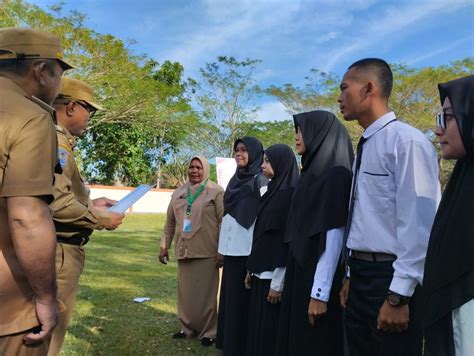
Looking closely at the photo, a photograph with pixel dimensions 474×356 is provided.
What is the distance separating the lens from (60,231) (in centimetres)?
255

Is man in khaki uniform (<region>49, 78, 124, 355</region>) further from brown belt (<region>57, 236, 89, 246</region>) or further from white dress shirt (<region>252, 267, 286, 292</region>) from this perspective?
white dress shirt (<region>252, 267, 286, 292</region>)

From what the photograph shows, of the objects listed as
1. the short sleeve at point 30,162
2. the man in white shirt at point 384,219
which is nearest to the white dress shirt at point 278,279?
the man in white shirt at point 384,219

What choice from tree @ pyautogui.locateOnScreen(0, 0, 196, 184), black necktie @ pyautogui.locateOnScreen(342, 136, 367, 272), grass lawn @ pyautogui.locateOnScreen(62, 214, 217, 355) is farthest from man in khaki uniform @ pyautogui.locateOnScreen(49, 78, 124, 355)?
tree @ pyautogui.locateOnScreen(0, 0, 196, 184)

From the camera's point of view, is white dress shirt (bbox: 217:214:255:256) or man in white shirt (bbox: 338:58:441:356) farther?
white dress shirt (bbox: 217:214:255:256)

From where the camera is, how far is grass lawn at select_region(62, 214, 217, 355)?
164 inches

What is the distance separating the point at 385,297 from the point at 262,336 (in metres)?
1.40

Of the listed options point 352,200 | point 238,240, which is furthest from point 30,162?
point 238,240

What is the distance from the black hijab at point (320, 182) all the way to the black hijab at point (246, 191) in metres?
1.33

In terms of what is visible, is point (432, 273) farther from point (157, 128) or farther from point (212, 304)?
point (157, 128)

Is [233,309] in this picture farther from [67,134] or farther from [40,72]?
[40,72]

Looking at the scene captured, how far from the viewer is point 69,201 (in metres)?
2.48

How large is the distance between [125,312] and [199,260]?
1.39 meters

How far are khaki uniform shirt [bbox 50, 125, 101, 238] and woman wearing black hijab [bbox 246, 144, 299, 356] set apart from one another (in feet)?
4.10

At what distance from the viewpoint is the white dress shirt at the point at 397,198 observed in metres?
1.87
